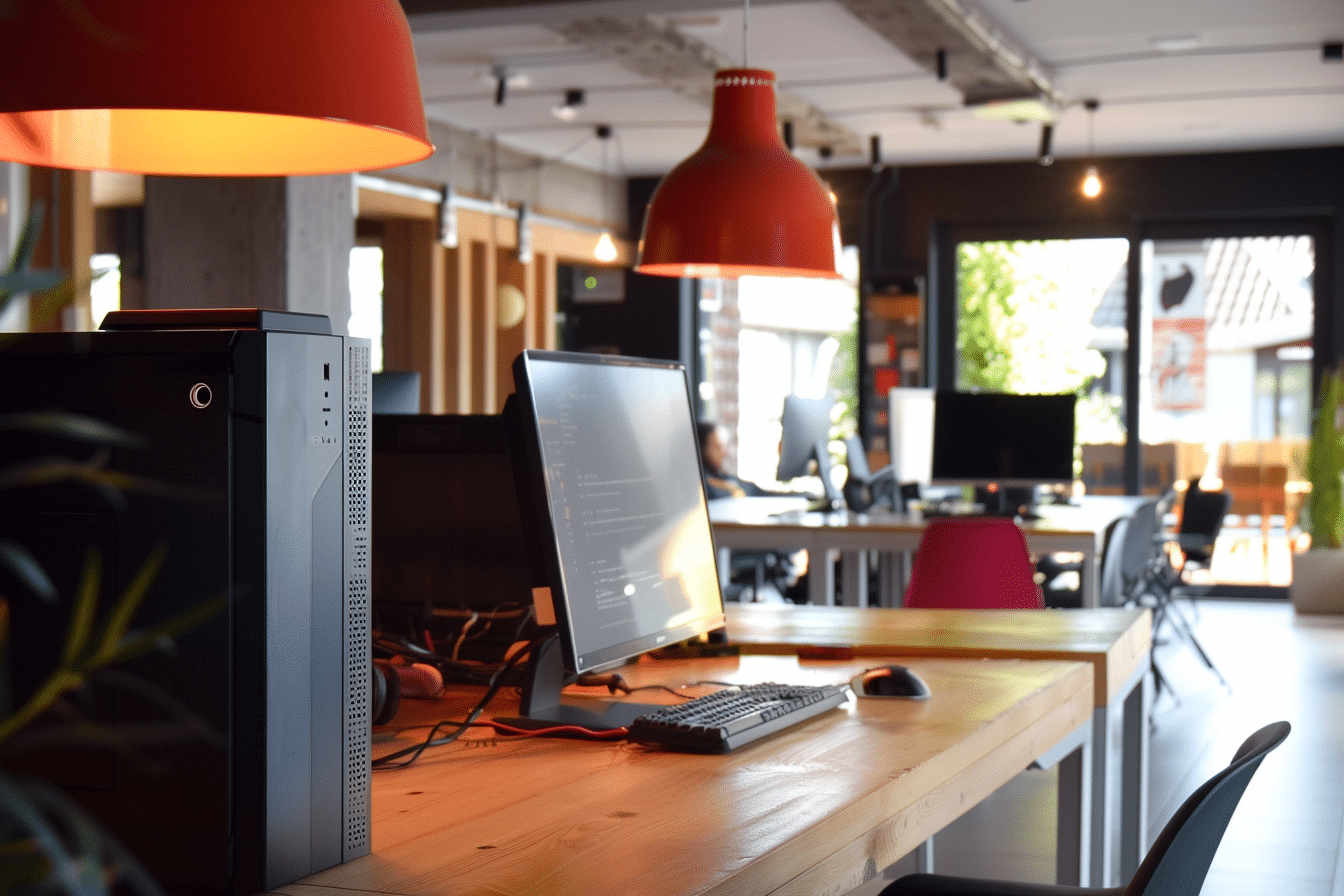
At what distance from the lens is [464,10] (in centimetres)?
525

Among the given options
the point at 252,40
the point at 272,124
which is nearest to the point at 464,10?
the point at 272,124

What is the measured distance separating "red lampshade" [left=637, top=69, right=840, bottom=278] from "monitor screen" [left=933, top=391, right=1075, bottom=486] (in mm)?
3251

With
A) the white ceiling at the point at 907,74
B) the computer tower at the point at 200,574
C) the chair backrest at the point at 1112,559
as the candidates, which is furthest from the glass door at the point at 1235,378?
the computer tower at the point at 200,574

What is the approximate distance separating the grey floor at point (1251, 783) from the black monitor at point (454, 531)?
62.9 inches

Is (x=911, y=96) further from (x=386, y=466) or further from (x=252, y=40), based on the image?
(x=252, y=40)

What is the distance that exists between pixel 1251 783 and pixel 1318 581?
5210 millimetres

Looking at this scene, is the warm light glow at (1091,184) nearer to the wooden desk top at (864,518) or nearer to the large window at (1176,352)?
the large window at (1176,352)

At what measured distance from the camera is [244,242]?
4.80 meters

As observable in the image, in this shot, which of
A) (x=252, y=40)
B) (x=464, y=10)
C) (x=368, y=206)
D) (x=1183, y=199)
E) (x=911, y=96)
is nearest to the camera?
(x=252, y=40)

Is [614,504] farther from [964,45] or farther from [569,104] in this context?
[569,104]

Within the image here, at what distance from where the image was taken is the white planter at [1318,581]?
880 cm

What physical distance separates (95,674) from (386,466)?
116 cm

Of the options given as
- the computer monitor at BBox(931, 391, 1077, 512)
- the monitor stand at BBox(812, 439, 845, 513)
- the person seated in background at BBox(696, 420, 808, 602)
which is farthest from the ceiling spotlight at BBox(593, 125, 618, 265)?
the computer monitor at BBox(931, 391, 1077, 512)

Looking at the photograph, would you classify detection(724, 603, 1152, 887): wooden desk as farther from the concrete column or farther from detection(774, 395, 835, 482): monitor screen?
detection(774, 395, 835, 482): monitor screen
